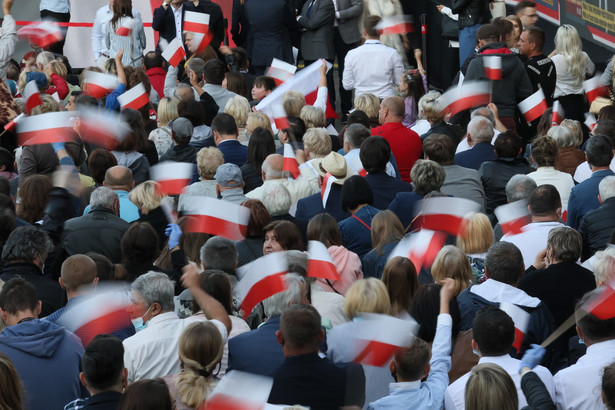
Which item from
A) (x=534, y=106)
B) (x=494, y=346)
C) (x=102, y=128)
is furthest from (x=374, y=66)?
(x=494, y=346)

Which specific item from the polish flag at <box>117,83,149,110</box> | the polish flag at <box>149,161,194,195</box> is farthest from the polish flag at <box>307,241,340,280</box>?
the polish flag at <box>117,83,149,110</box>

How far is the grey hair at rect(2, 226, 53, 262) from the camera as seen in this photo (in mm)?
6566

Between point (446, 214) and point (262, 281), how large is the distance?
1891 millimetres

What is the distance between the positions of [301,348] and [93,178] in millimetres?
4228

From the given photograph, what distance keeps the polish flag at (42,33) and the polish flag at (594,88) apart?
7607 mm

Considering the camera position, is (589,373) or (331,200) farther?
(331,200)

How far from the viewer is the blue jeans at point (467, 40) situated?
13.1m

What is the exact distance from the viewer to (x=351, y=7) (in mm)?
14172

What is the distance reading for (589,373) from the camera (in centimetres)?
508

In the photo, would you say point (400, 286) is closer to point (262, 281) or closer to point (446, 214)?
point (262, 281)

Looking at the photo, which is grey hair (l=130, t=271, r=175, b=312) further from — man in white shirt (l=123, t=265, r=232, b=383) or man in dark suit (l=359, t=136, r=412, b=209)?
man in dark suit (l=359, t=136, r=412, b=209)

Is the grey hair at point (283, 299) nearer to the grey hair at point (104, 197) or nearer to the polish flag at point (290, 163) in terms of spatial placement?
the grey hair at point (104, 197)

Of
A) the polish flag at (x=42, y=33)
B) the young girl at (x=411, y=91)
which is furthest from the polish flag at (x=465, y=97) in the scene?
the polish flag at (x=42, y=33)

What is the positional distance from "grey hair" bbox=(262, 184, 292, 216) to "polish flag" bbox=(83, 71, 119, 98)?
13.5 ft
